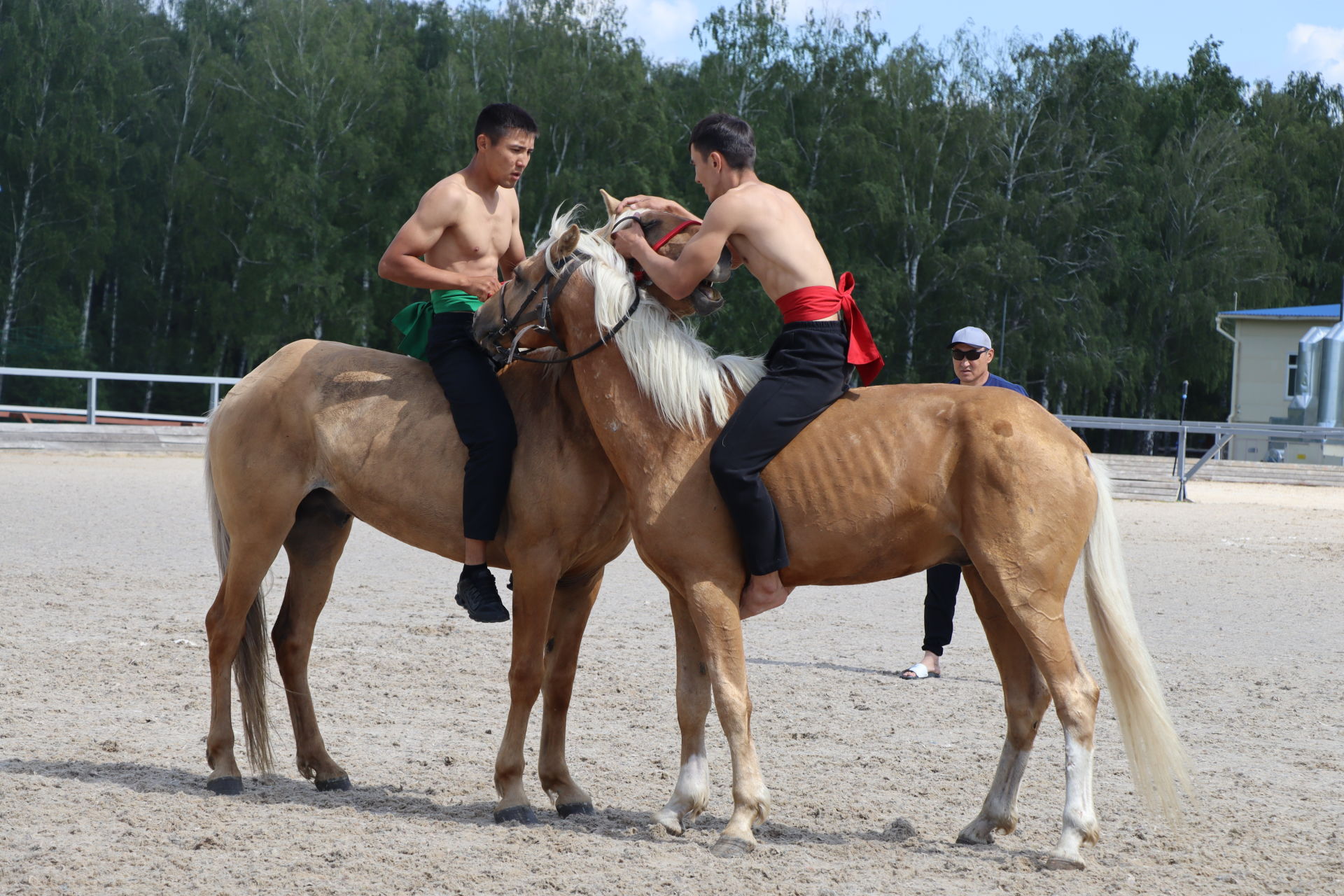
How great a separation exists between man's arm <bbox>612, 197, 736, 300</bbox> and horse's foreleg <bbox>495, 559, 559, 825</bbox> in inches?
43.6

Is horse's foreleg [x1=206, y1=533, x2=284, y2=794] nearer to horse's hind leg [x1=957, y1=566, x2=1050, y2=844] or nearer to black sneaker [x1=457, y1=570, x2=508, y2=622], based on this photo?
black sneaker [x1=457, y1=570, x2=508, y2=622]

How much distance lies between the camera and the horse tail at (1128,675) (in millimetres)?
4148

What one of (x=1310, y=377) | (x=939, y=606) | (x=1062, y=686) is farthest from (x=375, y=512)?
(x=1310, y=377)

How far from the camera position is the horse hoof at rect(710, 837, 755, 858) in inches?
161

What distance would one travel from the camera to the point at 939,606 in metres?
7.14

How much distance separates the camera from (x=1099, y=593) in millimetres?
4258

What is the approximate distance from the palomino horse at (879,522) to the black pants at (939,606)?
266 centimetres

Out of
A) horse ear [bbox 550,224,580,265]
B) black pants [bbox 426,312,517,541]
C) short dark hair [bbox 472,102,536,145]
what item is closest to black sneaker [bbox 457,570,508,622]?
black pants [bbox 426,312,517,541]

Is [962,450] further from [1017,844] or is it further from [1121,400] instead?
[1121,400]

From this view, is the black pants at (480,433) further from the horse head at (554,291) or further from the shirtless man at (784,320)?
the shirtless man at (784,320)

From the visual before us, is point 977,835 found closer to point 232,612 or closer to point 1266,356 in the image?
point 232,612

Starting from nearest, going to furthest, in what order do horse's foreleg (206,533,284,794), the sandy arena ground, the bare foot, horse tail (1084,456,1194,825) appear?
1. the sandy arena ground
2. horse tail (1084,456,1194,825)
3. the bare foot
4. horse's foreleg (206,533,284,794)

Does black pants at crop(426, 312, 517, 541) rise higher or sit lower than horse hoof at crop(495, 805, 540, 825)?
higher

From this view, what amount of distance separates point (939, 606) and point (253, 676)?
12.5ft
